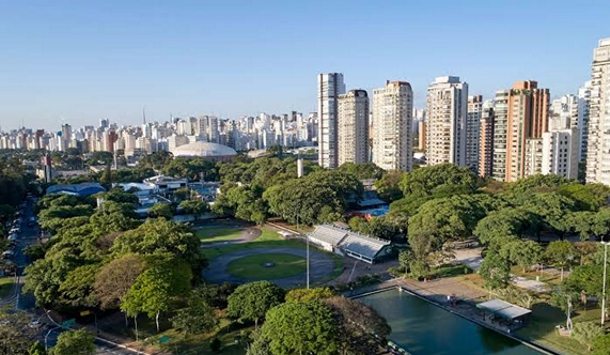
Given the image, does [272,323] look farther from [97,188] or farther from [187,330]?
[97,188]

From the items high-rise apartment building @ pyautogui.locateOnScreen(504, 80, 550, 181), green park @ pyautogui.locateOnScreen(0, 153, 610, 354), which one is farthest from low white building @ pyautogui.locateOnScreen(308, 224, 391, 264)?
high-rise apartment building @ pyautogui.locateOnScreen(504, 80, 550, 181)

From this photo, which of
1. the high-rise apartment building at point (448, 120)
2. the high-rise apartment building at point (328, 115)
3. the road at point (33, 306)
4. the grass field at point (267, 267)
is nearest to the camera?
the road at point (33, 306)

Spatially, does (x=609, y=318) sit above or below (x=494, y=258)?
below

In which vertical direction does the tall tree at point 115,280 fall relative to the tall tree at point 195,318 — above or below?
above

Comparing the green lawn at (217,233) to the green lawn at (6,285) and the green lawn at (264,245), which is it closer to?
the green lawn at (264,245)

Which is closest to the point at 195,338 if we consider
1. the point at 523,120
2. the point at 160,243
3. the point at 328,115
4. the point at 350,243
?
the point at 160,243

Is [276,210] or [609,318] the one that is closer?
[609,318]

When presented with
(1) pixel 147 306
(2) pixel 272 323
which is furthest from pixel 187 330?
(2) pixel 272 323

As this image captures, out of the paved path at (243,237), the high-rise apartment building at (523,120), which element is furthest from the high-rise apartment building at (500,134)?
the paved path at (243,237)
